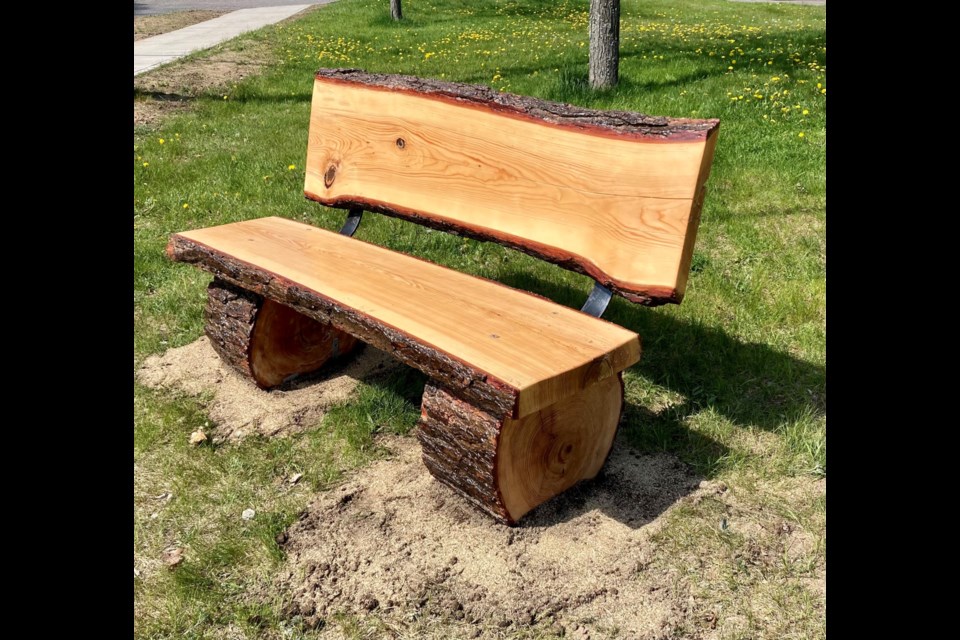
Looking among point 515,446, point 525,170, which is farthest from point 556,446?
point 525,170

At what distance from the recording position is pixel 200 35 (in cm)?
1233

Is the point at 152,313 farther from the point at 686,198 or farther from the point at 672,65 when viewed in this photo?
the point at 672,65

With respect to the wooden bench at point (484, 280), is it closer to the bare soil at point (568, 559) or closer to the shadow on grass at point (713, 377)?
the bare soil at point (568, 559)

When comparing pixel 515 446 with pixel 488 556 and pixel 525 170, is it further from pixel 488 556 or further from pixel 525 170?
pixel 525 170

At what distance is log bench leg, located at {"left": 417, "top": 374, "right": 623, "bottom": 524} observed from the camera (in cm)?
228

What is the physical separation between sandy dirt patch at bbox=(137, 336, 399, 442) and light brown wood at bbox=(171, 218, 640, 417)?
0.57 m

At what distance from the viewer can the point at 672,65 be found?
25.5 ft

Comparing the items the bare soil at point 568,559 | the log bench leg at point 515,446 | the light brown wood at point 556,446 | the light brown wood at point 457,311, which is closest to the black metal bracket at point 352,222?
the light brown wood at point 457,311

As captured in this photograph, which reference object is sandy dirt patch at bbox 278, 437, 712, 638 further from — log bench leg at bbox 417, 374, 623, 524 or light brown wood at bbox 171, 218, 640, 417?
light brown wood at bbox 171, 218, 640, 417

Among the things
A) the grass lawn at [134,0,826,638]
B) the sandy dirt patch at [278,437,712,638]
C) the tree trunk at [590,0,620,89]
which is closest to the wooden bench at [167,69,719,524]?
the sandy dirt patch at [278,437,712,638]

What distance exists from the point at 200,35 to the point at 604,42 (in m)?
8.15

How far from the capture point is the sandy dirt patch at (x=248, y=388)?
3080 millimetres

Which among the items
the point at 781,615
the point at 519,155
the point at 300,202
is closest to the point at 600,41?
the point at 300,202

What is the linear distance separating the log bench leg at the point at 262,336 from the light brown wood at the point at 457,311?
23 cm
